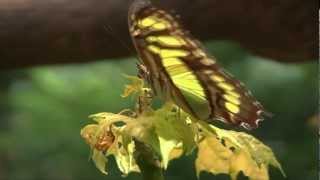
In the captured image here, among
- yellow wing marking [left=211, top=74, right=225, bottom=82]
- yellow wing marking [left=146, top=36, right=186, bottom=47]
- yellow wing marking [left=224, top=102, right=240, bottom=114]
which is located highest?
yellow wing marking [left=146, top=36, right=186, bottom=47]

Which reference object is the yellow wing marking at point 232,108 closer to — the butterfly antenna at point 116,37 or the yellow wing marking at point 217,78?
the yellow wing marking at point 217,78

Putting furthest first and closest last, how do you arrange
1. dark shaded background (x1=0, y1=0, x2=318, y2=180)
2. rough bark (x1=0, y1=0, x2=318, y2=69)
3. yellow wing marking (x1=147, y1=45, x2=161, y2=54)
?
dark shaded background (x1=0, y1=0, x2=318, y2=180) → rough bark (x1=0, y1=0, x2=318, y2=69) → yellow wing marking (x1=147, y1=45, x2=161, y2=54)


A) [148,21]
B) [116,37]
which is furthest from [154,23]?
[116,37]

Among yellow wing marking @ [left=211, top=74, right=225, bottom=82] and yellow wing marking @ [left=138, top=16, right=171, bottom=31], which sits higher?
yellow wing marking @ [left=138, top=16, right=171, bottom=31]

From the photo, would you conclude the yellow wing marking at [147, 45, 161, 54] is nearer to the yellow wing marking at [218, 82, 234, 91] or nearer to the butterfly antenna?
the yellow wing marking at [218, 82, 234, 91]

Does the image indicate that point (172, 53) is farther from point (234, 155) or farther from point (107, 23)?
point (107, 23)

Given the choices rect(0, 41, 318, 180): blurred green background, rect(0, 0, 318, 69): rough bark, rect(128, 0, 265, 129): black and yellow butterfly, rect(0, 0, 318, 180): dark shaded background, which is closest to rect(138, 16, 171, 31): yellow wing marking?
rect(128, 0, 265, 129): black and yellow butterfly
